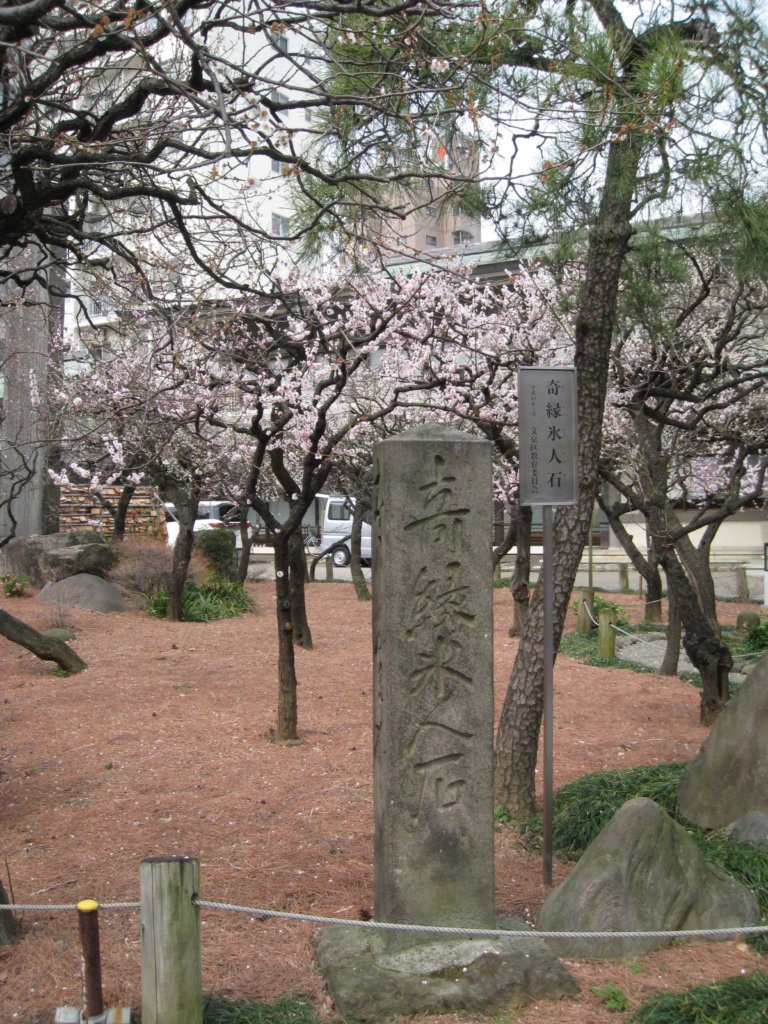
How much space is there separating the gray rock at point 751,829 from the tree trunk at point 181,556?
10786 mm

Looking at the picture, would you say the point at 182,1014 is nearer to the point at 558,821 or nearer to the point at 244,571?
the point at 558,821

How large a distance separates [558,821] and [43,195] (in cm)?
452

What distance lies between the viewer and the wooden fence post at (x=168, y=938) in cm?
334

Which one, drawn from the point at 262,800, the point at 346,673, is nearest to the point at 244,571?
the point at 346,673

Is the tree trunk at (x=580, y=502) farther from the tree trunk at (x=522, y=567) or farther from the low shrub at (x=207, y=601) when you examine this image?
the low shrub at (x=207, y=601)

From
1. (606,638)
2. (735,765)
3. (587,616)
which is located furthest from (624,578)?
(735,765)

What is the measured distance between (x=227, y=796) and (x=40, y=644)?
462 cm

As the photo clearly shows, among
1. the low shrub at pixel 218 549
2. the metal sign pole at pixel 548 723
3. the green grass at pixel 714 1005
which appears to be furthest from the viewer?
the low shrub at pixel 218 549

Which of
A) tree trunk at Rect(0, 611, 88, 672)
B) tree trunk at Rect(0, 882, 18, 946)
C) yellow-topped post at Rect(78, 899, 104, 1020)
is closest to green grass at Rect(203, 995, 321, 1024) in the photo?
yellow-topped post at Rect(78, 899, 104, 1020)

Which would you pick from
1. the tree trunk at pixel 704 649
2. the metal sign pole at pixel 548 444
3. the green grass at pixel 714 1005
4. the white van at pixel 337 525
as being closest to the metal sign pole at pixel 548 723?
the metal sign pole at pixel 548 444

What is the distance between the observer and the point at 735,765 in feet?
17.6

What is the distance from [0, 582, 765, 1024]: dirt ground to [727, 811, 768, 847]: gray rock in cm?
93

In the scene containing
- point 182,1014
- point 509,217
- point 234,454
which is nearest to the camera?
point 182,1014

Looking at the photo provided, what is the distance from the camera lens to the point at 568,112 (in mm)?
5434
